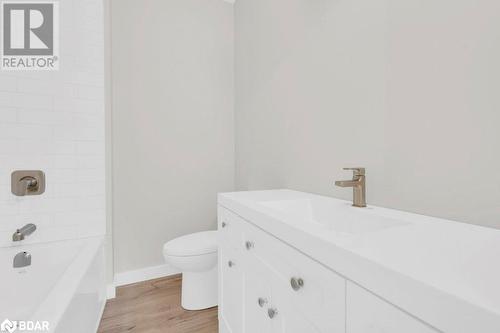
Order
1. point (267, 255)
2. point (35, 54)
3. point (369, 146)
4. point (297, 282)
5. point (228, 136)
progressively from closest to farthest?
point (297, 282) < point (267, 255) < point (369, 146) < point (35, 54) < point (228, 136)

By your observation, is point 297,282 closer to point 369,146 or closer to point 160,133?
point 369,146

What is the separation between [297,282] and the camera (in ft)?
2.16

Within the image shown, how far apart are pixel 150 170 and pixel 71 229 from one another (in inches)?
26.7

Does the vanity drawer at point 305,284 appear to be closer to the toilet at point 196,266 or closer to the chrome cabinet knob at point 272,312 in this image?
the chrome cabinet knob at point 272,312

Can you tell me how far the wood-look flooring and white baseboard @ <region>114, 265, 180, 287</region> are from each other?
2.1 inches

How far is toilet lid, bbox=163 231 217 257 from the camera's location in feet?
5.16

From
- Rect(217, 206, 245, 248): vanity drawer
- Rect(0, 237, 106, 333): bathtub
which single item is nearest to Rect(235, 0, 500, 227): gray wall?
Rect(217, 206, 245, 248): vanity drawer

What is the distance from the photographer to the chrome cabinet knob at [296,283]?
2.13ft

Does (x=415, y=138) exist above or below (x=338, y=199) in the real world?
above

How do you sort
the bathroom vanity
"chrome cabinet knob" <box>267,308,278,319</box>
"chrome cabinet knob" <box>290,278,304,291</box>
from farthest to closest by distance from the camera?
1. "chrome cabinet knob" <box>267,308,278,319</box>
2. "chrome cabinet knob" <box>290,278,304,291</box>
3. the bathroom vanity

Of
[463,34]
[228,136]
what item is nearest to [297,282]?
[463,34]

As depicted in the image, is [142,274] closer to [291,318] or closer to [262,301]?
[262,301]

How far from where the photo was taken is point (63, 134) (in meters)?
1.68

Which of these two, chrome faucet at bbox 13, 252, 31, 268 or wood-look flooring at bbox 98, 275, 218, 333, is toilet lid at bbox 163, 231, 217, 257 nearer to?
wood-look flooring at bbox 98, 275, 218, 333
